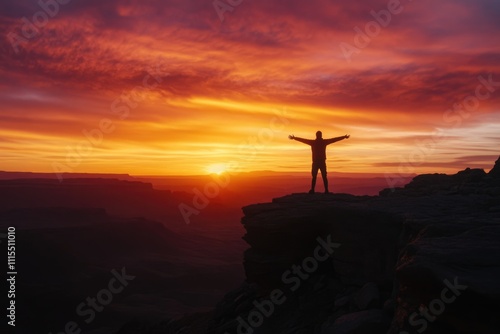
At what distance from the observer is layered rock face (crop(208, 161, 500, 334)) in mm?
7715

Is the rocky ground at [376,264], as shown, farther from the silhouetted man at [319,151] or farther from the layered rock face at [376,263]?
the silhouetted man at [319,151]

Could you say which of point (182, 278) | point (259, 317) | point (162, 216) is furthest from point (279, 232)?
point (162, 216)

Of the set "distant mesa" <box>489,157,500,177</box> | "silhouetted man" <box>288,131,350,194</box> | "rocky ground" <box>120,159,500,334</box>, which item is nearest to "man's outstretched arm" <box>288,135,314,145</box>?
"silhouetted man" <box>288,131,350,194</box>

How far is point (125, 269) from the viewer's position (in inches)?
3898

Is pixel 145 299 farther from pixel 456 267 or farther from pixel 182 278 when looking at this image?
pixel 456 267

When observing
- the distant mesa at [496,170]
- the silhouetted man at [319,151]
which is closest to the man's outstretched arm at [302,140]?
the silhouetted man at [319,151]

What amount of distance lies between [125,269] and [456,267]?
98946 mm

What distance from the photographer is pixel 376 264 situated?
12781mm

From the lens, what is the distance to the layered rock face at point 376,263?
25.3ft

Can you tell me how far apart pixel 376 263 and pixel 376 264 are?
0.03 metres

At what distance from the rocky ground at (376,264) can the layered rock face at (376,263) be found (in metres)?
0.02

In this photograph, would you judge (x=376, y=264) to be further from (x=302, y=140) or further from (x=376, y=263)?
(x=302, y=140)

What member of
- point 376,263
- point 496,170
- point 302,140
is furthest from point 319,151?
point 496,170

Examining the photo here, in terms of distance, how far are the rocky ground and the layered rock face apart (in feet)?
0.08
